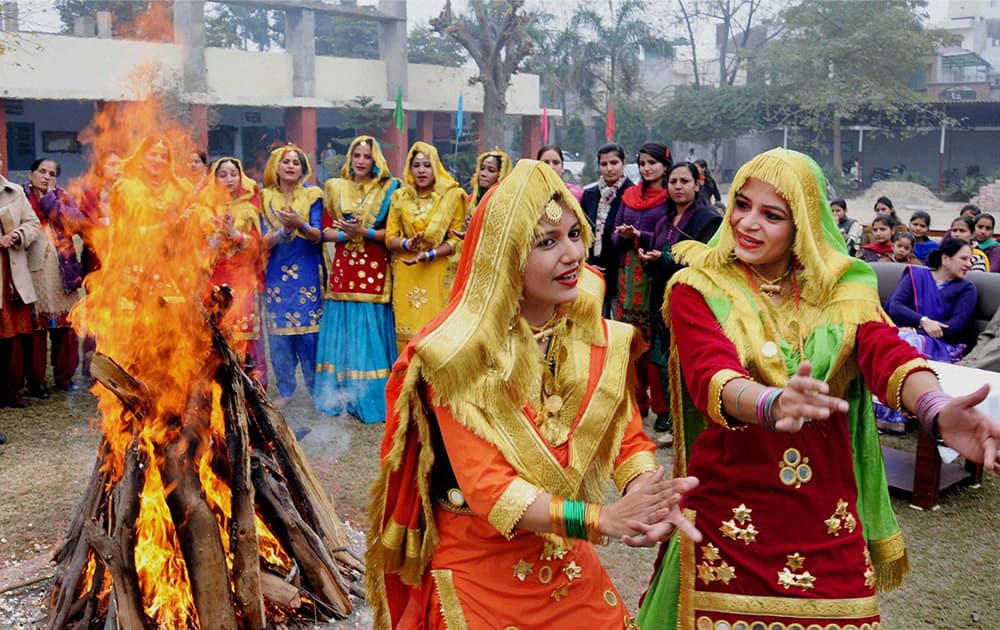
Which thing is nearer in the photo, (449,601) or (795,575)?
(449,601)

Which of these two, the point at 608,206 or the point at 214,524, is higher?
the point at 608,206

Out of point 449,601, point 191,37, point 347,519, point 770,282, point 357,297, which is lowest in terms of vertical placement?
point 347,519

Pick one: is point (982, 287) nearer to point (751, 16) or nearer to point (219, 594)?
point (219, 594)

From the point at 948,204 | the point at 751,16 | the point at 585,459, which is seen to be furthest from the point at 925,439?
the point at 751,16

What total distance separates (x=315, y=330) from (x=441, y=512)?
5526 millimetres

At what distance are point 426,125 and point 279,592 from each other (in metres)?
28.5

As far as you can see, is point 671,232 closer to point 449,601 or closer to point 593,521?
point 449,601

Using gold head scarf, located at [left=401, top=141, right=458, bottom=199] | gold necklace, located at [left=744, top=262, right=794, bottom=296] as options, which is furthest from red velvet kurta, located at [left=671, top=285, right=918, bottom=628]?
gold head scarf, located at [left=401, top=141, right=458, bottom=199]

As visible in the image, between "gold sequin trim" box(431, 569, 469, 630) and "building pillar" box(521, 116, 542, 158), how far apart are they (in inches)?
1332

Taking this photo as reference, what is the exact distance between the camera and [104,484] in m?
4.17

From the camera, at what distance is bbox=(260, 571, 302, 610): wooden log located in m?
4.13

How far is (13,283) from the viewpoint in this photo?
8.08 meters

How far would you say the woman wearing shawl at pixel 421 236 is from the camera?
25.3 ft

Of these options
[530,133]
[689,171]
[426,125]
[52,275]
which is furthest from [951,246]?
[530,133]
